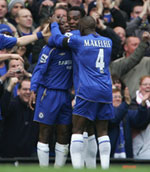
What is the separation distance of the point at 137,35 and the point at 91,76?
5907 mm

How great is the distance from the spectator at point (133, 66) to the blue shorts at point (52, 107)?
126 inches

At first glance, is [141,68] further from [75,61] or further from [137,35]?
[75,61]

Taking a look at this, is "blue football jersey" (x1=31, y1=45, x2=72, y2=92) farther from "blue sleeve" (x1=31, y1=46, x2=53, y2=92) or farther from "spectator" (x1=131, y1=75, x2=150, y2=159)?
"spectator" (x1=131, y1=75, x2=150, y2=159)

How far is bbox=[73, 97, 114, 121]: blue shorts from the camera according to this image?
31.3ft

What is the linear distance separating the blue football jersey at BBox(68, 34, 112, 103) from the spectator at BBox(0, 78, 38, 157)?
2.26 metres

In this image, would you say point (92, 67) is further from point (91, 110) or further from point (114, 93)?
point (114, 93)

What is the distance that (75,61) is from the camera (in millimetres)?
9961

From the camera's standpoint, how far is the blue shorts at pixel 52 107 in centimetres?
1020

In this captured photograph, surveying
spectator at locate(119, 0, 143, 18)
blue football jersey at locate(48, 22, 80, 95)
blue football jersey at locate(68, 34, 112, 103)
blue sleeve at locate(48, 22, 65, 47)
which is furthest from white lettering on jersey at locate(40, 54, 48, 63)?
spectator at locate(119, 0, 143, 18)

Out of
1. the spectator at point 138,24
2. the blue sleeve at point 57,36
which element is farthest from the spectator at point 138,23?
the blue sleeve at point 57,36

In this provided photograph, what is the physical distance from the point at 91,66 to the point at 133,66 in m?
3.86

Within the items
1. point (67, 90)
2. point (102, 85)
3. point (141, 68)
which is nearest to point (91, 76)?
point (102, 85)

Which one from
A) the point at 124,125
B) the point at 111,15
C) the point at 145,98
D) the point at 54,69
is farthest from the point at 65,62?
the point at 111,15

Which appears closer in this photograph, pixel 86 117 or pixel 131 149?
pixel 86 117
